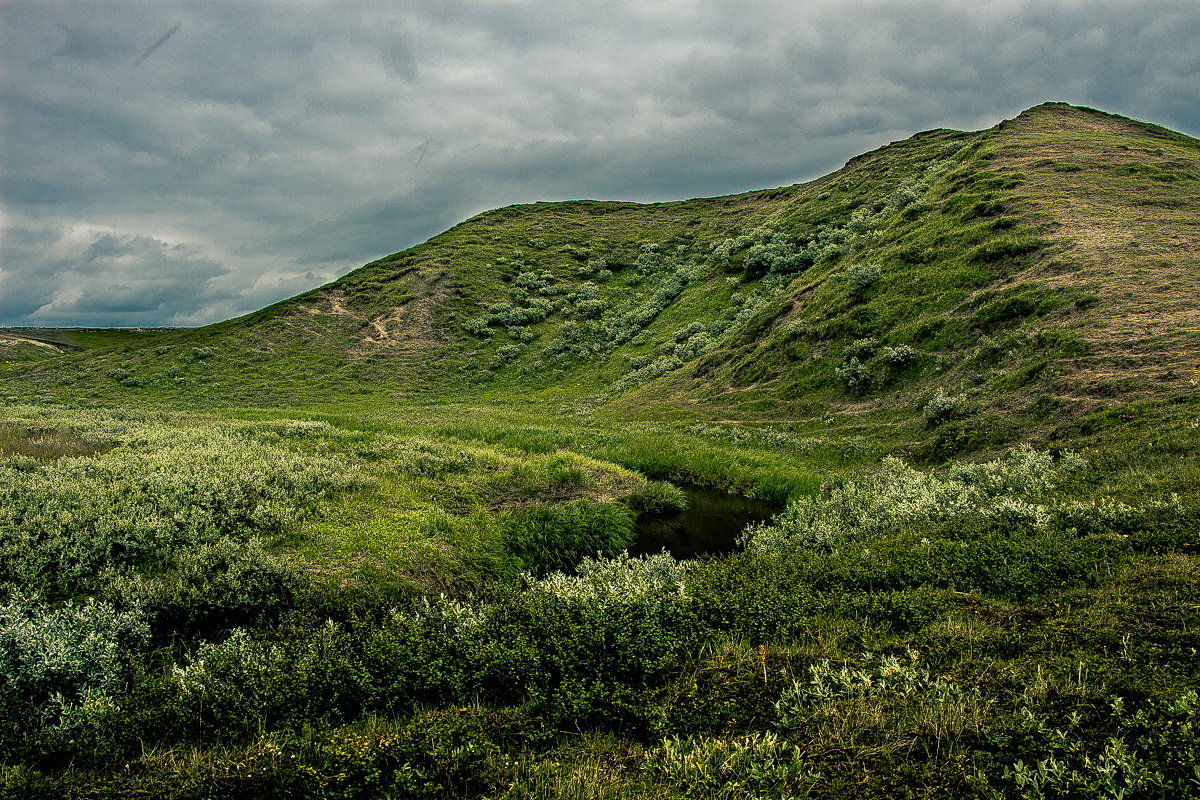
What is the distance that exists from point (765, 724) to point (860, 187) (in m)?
56.8

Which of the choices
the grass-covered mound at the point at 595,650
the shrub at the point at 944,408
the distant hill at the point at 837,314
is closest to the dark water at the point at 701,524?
the grass-covered mound at the point at 595,650

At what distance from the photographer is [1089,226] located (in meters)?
23.1

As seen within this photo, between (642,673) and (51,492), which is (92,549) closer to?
(51,492)

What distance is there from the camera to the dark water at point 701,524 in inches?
524

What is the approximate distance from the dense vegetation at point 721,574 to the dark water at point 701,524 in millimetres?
633

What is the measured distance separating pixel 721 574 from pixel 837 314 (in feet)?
73.6

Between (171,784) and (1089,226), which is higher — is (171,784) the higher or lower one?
the lower one

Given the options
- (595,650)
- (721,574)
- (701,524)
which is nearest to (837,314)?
(701,524)

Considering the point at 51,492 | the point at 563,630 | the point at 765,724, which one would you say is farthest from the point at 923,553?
the point at 51,492

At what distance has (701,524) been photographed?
15.0 m

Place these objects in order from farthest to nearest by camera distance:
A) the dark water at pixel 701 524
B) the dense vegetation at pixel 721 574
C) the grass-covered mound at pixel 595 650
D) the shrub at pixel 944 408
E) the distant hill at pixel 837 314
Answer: the shrub at pixel 944 408, the distant hill at pixel 837 314, the dark water at pixel 701 524, the dense vegetation at pixel 721 574, the grass-covered mound at pixel 595 650

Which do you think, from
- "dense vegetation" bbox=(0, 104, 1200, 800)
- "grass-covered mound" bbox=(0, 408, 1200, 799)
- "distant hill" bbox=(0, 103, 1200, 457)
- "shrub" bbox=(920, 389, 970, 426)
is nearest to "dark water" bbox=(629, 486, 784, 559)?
"dense vegetation" bbox=(0, 104, 1200, 800)

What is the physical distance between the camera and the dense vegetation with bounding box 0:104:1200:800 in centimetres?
417

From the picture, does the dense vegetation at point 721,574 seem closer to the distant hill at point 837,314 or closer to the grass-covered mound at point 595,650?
the grass-covered mound at point 595,650
